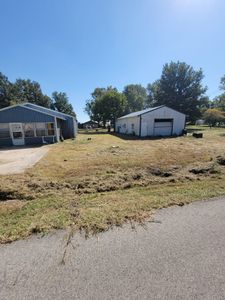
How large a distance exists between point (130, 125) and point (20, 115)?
48.0 feet

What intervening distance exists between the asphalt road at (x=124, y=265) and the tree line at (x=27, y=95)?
50440 millimetres

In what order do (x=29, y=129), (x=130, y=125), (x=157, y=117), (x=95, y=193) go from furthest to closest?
(x=130, y=125), (x=157, y=117), (x=29, y=129), (x=95, y=193)

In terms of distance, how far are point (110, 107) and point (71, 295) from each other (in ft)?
131

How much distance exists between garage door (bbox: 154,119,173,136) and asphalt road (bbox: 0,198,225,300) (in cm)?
1944

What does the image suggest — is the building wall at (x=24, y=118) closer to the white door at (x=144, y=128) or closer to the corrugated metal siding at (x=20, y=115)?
the corrugated metal siding at (x=20, y=115)

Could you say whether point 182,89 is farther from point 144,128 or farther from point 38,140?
point 38,140

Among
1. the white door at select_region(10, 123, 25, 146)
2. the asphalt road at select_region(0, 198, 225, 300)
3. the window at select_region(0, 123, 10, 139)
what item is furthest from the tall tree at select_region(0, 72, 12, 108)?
the asphalt road at select_region(0, 198, 225, 300)

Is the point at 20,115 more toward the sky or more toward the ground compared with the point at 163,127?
more toward the sky

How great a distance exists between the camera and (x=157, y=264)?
2338 mm

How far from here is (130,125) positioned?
82.3 ft

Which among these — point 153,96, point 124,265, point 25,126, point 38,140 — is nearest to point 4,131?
point 25,126

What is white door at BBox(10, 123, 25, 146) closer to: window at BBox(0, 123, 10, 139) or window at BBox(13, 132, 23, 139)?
window at BBox(13, 132, 23, 139)

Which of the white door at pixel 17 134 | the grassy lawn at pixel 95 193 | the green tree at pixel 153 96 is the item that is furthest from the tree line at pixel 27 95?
the grassy lawn at pixel 95 193

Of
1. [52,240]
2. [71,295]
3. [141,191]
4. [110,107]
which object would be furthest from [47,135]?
[110,107]
